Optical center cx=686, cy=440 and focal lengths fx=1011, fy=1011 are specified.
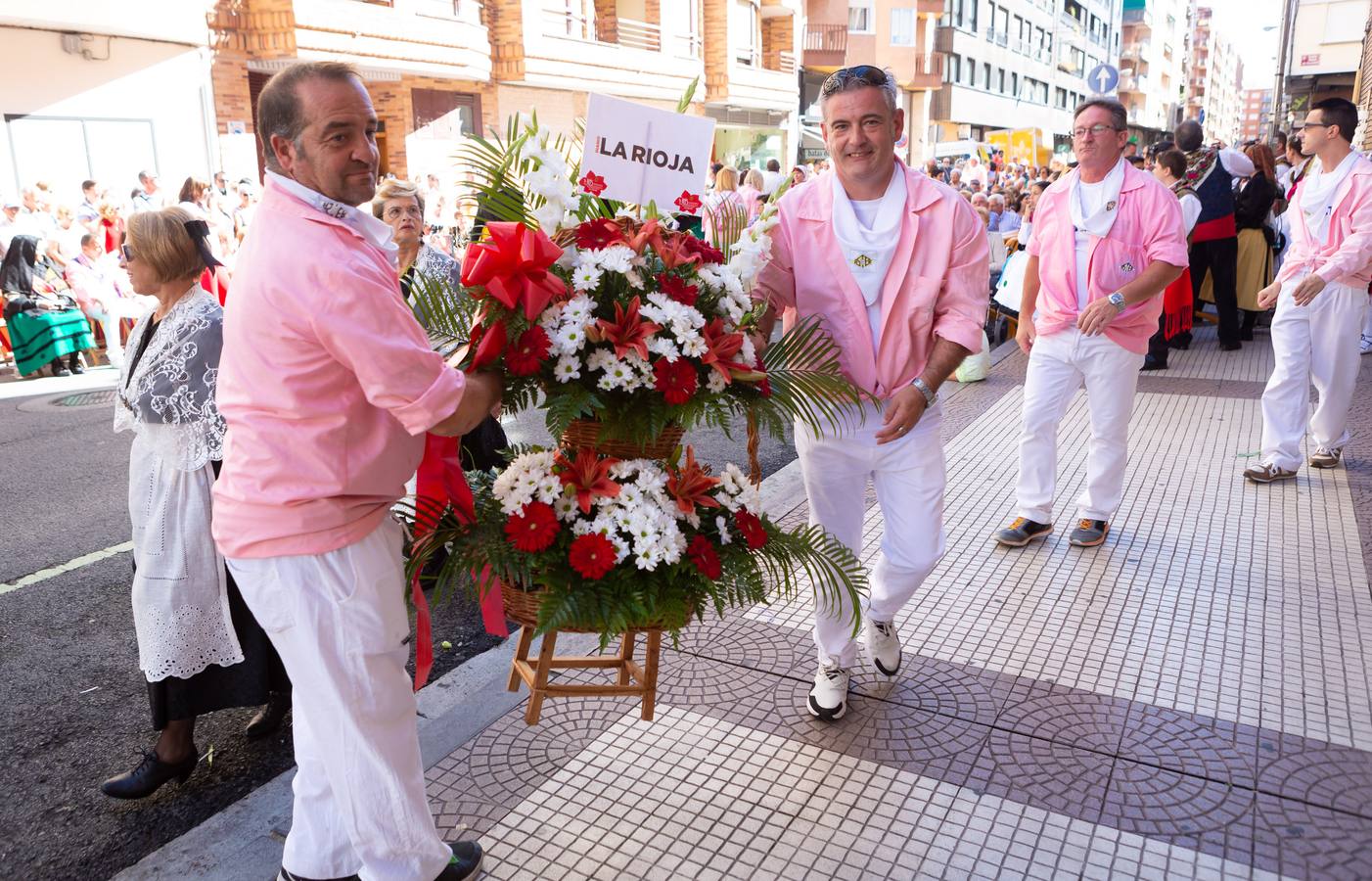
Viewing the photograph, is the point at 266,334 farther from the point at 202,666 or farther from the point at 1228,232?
the point at 1228,232

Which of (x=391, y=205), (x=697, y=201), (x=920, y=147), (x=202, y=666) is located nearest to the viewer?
(x=697, y=201)

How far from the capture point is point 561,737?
3.32 m

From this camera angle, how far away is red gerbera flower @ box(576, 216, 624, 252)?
2.44 metres

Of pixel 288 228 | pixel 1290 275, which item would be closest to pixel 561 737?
pixel 288 228

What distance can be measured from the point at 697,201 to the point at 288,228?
1.11 meters

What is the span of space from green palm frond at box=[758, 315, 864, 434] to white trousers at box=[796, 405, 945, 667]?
0.35 meters

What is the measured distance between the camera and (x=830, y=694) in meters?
3.39

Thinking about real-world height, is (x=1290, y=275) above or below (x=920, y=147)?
below

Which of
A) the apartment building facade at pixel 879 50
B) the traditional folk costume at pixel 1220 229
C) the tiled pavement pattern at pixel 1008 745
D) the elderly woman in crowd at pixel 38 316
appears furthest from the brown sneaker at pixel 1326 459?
the apartment building facade at pixel 879 50

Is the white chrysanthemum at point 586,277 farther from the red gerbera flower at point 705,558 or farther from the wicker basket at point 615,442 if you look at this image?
the red gerbera flower at point 705,558

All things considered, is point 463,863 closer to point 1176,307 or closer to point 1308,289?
point 1308,289

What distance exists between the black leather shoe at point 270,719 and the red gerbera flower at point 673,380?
2064mm

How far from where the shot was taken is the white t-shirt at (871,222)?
10.5 ft

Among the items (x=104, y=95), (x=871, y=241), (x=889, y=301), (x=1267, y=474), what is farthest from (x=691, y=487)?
(x=104, y=95)
